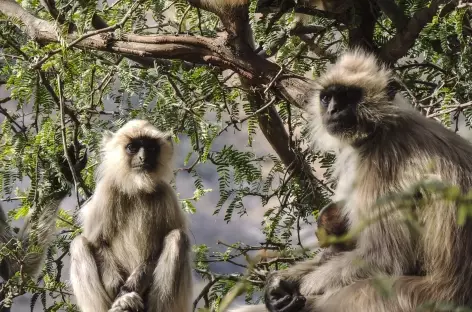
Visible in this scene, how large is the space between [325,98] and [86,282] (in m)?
1.84

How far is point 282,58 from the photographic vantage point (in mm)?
4160

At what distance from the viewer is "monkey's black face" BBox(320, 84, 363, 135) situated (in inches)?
121

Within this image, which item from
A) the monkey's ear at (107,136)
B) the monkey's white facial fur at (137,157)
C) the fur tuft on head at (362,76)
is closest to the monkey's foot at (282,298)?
the fur tuft on head at (362,76)

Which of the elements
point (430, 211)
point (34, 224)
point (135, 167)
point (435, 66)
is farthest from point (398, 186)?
point (34, 224)

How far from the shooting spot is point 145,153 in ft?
14.0

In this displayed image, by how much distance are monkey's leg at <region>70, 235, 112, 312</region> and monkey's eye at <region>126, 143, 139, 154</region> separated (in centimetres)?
66

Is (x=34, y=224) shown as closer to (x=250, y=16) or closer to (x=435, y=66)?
(x=250, y=16)

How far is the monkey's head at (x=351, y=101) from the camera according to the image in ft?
10.0

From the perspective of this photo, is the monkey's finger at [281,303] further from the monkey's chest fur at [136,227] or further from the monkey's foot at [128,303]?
the monkey's chest fur at [136,227]

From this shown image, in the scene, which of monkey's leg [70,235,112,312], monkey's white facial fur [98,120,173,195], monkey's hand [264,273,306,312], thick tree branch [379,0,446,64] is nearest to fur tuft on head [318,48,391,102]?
thick tree branch [379,0,446,64]

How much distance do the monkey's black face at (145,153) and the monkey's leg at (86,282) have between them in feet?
1.95

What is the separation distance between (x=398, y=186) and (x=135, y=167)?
1.92 metres

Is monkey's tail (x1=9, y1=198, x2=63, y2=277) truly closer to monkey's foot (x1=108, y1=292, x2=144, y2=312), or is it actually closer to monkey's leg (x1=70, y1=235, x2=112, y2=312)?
monkey's leg (x1=70, y1=235, x2=112, y2=312)

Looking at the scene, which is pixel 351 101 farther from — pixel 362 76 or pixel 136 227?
pixel 136 227
